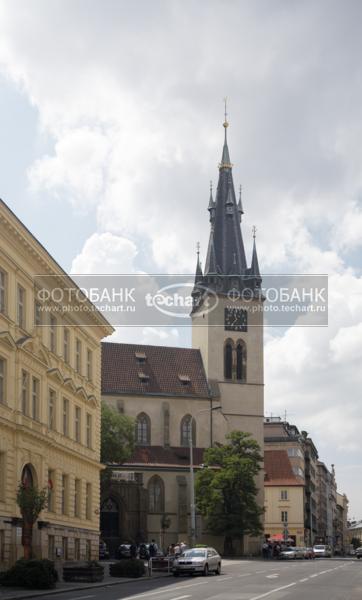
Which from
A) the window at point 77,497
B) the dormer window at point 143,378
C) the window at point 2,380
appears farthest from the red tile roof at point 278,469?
the window at point 2,380

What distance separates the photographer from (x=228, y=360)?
103 metres

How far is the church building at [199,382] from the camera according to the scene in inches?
3760

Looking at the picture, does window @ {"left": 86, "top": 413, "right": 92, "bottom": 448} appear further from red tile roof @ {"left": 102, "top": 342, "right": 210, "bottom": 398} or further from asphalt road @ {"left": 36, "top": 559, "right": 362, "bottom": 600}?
red tile roof @ {"left": 102, "top": 342, "right": 210, "bottom": 398}

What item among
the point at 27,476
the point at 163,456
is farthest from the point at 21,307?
the point at 163,456

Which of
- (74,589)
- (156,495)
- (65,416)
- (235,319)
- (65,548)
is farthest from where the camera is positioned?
(235,319)

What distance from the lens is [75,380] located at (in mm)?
49906

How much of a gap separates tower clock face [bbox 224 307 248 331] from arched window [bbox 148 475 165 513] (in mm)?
17614

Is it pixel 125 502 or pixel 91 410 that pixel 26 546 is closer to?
pixel 91 410

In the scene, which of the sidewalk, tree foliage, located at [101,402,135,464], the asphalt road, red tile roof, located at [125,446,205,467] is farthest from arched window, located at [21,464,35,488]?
red tile roof, located at [125,446,205,467]

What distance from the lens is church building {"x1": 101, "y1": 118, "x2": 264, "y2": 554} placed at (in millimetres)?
95500

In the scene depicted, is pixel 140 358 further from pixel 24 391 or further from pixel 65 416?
pixel 24 391

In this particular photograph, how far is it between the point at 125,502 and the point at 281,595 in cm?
6334

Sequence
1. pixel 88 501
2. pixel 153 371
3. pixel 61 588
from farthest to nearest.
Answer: pixel 153 371 → pixel 88 501 → pixel 61 588

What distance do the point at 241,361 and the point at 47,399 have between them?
60.6 meters
